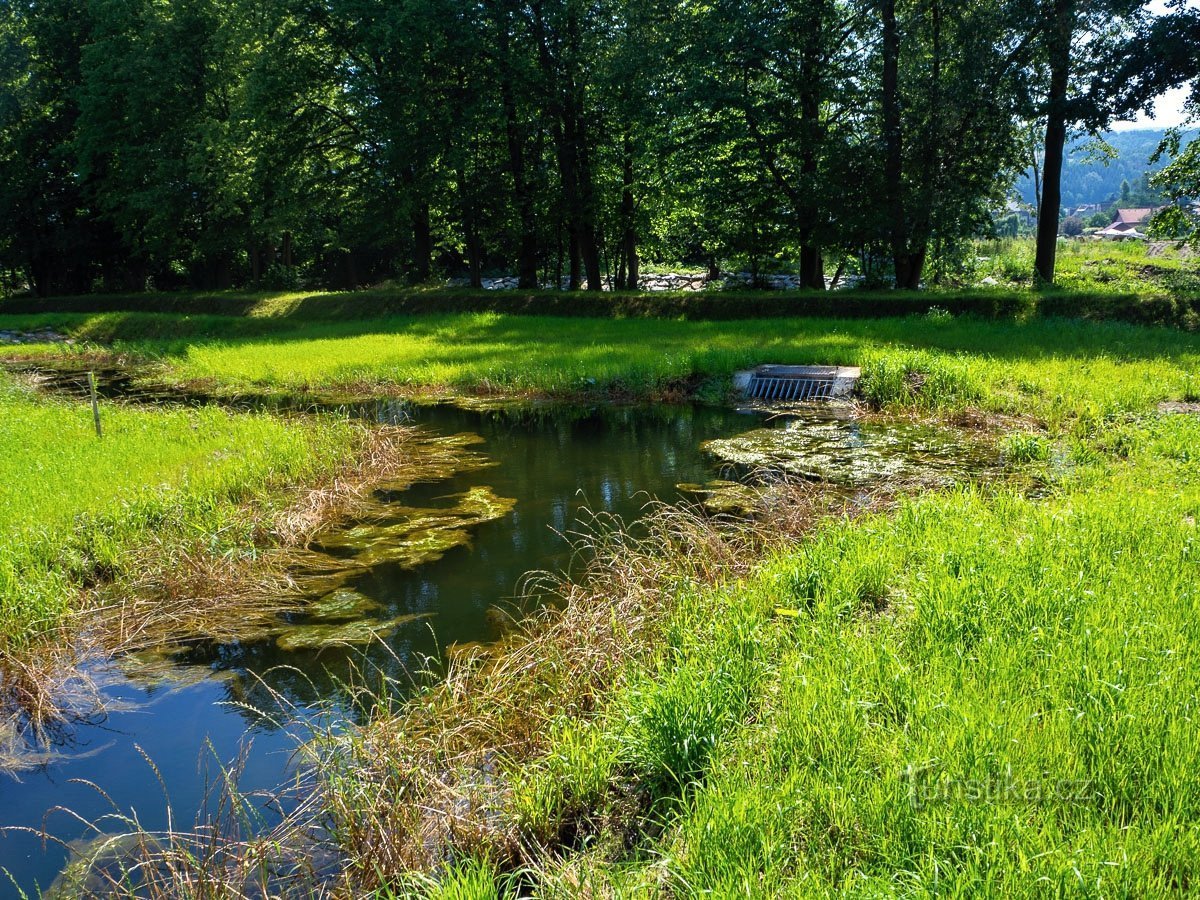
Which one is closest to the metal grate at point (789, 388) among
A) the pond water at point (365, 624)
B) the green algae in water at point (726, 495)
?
the pond water at point (365, 624)

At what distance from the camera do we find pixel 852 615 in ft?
18.4

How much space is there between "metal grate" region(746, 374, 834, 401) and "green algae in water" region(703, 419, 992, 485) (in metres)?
1.46

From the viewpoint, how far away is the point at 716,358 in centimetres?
1661

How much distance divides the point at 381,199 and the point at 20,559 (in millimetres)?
26109

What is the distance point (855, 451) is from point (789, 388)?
13.3 ft

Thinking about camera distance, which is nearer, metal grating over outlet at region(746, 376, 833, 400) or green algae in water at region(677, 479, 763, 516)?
green algae in water at region(677, 479, 763, 516)

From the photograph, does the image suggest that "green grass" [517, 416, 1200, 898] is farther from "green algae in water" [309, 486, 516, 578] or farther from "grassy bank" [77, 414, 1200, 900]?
"green algae in water" [309, 486, 516, 578]

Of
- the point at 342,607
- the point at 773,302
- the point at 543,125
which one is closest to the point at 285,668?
the point at 342,607

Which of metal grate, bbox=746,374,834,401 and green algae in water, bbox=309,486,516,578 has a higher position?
metal grate, bbox=746,374,834,401

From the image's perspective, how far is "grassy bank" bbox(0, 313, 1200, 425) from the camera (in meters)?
13.3

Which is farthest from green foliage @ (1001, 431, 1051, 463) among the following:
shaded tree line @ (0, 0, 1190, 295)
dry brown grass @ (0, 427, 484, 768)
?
shaded tree line @ (0, 0, 1190, 295)

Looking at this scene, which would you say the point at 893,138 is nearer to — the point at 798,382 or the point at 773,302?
the point at 773,302

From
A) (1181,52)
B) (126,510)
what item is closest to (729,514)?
(126,510)

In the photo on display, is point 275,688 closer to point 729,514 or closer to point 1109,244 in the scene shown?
point 729,514
